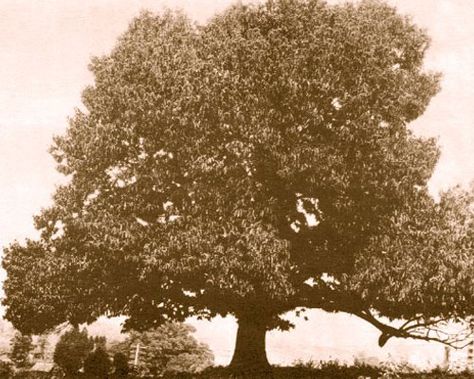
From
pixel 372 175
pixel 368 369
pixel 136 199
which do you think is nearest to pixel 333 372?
pixel 368 369

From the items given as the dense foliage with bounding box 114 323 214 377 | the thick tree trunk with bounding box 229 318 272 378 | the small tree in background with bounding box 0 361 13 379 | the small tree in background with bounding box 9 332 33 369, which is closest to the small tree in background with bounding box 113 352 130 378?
the small tree in background with bounding box 0 361 13 379

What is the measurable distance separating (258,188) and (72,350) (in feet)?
95.6

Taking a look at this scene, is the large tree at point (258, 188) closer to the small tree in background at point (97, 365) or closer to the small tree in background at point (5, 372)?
the small tree in background at point (97, 365)

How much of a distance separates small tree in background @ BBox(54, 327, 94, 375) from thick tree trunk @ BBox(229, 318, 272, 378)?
11.6m

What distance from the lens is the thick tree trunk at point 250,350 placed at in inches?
995

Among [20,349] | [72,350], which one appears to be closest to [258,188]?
[72,350]

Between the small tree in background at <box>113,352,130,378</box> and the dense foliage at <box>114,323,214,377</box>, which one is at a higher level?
the dense foliage at <box>114,323,214,377</box>

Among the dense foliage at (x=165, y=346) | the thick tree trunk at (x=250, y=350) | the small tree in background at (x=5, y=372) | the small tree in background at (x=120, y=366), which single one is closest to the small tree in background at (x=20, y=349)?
the dense foliage at (x=165, y=346)

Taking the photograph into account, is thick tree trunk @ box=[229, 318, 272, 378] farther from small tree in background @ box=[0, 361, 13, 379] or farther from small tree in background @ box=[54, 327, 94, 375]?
small tree in background @ box=[0, 361, 13, 379]

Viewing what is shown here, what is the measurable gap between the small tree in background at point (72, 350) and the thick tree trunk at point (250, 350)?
11.6 meters

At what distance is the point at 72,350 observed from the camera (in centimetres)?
4444

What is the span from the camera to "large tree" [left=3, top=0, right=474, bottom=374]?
2175 cm

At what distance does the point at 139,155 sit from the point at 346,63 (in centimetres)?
1018

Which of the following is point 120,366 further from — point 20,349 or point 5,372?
point 20,349
